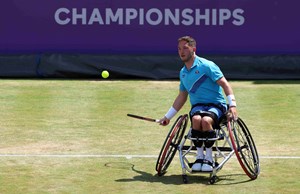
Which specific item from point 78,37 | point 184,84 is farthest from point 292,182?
point 78,37

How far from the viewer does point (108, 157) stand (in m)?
10.5

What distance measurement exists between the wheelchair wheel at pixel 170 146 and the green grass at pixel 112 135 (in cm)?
14

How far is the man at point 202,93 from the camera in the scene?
917 cm

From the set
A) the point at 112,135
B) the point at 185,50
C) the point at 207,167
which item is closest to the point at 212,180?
the point at 207,167

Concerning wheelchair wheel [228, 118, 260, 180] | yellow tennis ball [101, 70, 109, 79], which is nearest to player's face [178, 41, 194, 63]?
wheelchair wheel [228, 118, 260, 180]

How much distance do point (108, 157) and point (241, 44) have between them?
7.92 m

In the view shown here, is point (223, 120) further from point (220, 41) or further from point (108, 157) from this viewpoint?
point (220, 41)

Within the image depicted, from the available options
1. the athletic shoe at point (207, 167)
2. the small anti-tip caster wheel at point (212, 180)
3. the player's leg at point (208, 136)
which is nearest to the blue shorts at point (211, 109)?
the player's leg at point (208, 136)

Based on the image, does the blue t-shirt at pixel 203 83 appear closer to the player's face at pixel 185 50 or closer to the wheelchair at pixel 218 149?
the player's face at pixel 185 50

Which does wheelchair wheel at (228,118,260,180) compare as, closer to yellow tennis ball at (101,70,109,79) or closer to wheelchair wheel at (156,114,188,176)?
wheelchair wheel at (156,114,188,176)

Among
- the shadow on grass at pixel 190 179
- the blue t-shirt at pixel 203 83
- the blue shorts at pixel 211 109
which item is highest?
the blue t-shirt at pixel 203 83

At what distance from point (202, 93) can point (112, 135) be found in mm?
2755

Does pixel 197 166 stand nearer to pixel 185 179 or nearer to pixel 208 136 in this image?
pixel 185 179

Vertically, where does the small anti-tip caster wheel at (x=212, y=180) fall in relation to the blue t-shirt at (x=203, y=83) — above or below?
below
